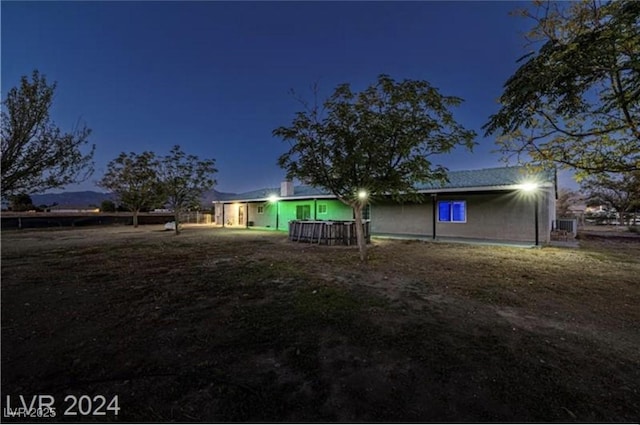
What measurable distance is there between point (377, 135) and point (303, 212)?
12623 millimetres

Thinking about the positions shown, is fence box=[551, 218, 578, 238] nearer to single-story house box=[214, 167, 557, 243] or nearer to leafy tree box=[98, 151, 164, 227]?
single-story house box=[214, 167, 557, 243]

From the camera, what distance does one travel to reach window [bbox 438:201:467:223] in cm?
1305

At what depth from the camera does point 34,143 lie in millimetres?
5270

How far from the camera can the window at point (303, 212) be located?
19.0 metres

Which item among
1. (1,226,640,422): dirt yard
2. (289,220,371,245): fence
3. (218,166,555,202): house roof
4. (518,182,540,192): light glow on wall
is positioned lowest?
(1,226,640,422): dirt yard

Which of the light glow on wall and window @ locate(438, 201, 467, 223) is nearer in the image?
the light glow on wall

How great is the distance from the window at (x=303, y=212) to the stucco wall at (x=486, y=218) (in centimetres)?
609

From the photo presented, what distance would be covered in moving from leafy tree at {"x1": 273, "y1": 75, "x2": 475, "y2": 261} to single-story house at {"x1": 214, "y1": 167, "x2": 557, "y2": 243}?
1888 mm

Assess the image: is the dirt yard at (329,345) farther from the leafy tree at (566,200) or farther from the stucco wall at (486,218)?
the leafy tree at (566,200)

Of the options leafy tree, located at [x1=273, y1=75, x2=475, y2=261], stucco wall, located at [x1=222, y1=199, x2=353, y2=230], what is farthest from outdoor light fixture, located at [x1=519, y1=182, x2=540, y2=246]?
stucco wall, located at [x1=222, y1=199, x2=353, y2=230]

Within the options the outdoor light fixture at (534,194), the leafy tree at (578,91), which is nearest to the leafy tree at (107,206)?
the leafy tree at (578,91)

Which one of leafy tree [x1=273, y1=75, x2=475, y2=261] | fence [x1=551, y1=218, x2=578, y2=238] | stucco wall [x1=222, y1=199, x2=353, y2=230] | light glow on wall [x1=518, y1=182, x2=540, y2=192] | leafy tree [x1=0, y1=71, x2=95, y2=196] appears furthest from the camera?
stucco wall [x1=222, y1=199, x2=353, y2=230]

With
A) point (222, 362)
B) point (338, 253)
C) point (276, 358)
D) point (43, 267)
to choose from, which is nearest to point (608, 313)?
point (276, 358)

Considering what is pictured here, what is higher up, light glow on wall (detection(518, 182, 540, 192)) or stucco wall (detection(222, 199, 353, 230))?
light glow on wall (detection(518, 182, 540, 192))
